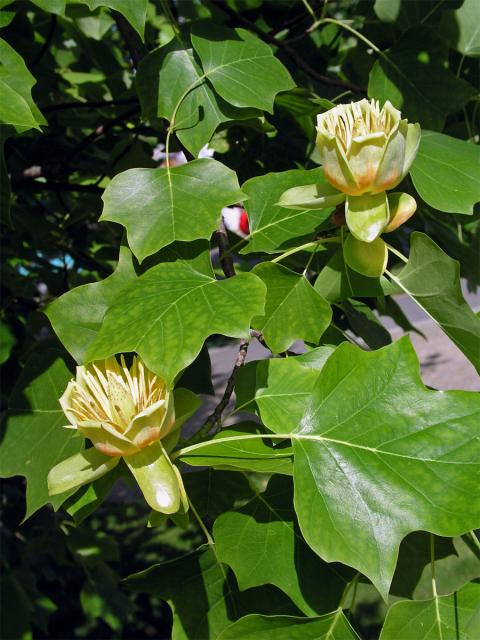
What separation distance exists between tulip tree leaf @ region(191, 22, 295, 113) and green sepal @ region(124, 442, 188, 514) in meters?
A: 0.52

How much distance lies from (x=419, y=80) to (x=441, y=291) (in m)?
0.59

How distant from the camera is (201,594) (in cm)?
95

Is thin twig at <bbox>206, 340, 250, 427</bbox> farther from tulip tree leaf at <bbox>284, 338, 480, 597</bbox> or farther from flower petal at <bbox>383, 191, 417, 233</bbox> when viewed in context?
flower petal at <bbox>383, 191, 417, 233</bbox>

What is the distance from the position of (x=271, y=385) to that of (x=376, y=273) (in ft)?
0.58

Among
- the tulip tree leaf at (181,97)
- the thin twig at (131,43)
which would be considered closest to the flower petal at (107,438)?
the tulip tree leaf at (181,97)

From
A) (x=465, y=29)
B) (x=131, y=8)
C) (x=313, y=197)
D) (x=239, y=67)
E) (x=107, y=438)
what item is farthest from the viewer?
(x=465, y=29)

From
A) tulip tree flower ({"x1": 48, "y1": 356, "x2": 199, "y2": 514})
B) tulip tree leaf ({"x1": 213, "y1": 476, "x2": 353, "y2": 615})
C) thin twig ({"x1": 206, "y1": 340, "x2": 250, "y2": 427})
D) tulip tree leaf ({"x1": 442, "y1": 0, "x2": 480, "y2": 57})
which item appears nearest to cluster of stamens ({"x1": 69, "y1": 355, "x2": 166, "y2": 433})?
tulip tree flower ({"x1": 48, "y1": 356, "x2": 199, "y2": 514})

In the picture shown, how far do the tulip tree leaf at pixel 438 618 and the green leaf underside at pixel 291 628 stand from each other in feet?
A: 0.16

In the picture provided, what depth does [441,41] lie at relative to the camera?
1.32 meters

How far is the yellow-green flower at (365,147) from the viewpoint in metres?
0.81

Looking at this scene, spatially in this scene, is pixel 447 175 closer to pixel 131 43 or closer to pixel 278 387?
pixel 278 387

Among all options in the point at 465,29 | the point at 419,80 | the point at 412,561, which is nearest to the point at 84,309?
the point at 412,561

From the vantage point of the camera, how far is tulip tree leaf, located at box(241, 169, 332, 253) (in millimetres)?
1010

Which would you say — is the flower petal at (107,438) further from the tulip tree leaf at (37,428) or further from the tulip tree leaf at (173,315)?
the tulip tree leaf at (37,428)
